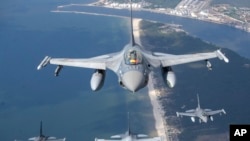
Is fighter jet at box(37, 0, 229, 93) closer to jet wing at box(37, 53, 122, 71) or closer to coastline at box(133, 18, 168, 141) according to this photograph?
jet wing at box(37, 53, 122, 71)

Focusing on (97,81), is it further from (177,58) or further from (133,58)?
(177,58)

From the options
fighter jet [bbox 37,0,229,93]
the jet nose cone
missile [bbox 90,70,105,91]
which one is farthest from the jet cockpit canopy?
missile [bbox 90,70,105,91]

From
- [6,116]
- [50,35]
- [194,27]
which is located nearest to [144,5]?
[194,27]

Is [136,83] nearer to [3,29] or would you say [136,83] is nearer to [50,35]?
[50,35]

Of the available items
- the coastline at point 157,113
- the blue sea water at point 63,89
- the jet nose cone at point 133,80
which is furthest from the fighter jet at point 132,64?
the blue sea water at point 63,89

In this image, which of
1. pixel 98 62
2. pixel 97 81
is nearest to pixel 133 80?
pixel 97 81
